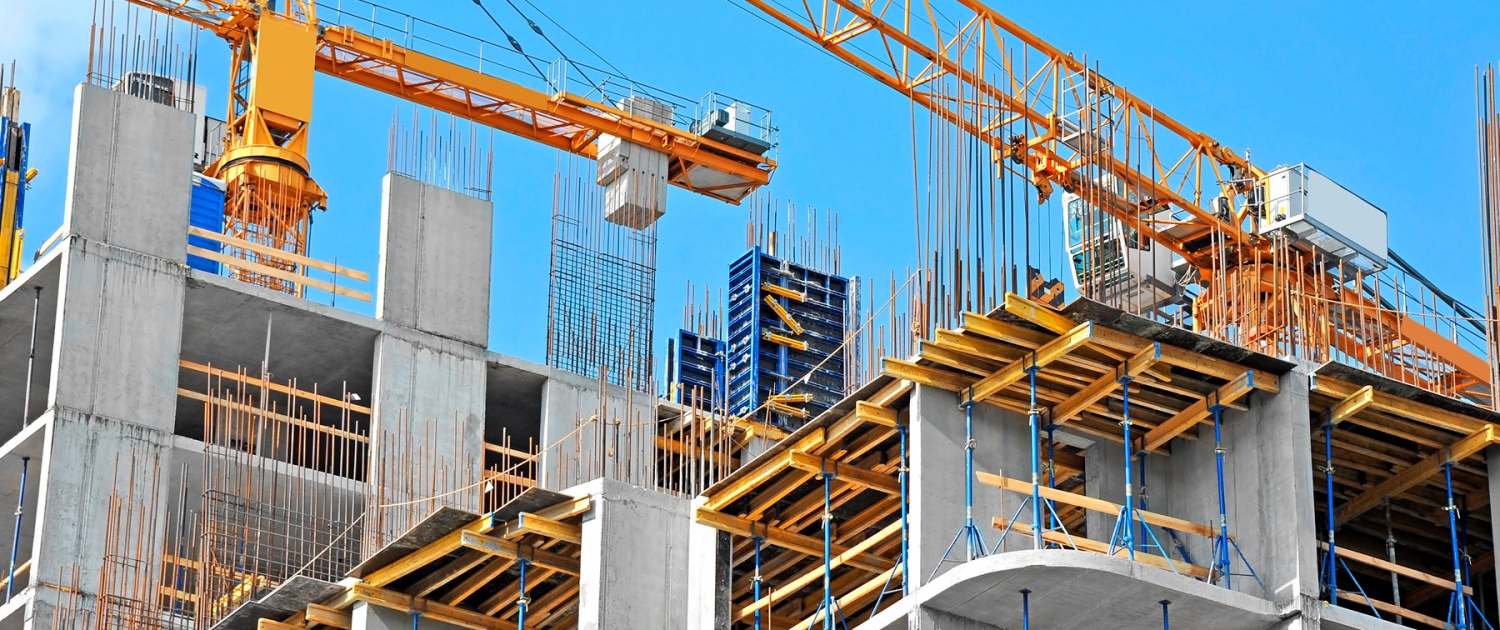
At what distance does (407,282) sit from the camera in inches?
1860

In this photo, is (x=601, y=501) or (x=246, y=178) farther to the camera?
(x=246, y=178)

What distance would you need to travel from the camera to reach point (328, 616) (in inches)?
1400

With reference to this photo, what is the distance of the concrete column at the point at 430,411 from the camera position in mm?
44781

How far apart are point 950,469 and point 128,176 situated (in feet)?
65.2

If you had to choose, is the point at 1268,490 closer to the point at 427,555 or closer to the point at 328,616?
the point at 427,555

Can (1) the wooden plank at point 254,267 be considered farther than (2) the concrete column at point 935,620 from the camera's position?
Yes

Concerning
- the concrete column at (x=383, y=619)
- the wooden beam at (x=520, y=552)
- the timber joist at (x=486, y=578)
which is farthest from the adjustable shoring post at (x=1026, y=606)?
the concrete column at (x=383, y=619)

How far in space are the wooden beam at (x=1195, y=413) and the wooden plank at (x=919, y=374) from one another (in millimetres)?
2657

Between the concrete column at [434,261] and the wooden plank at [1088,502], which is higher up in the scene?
the concrete column at [434,261]

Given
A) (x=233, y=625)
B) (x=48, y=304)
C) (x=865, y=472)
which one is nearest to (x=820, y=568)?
(x=865, y=472)

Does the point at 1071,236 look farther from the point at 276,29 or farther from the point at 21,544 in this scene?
the point at 21,544

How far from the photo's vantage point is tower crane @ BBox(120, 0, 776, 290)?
163 feet

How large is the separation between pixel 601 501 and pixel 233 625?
6872mm

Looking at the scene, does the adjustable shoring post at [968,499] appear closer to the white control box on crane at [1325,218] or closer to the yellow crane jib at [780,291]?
the white control box on crane at [1325,218]
